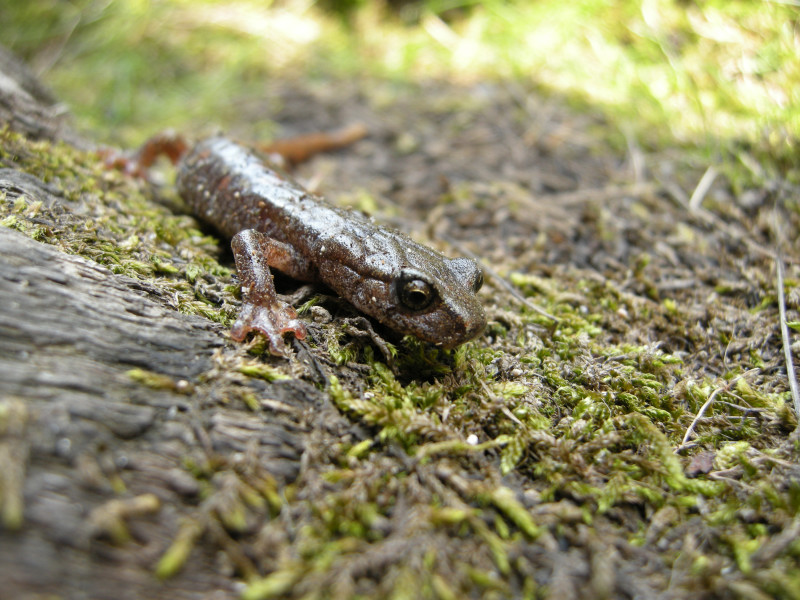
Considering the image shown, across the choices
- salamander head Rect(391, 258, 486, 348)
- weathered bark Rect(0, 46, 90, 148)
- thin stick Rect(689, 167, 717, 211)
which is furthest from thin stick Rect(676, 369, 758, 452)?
weathered bark Rect(0, 46, 90, 148)

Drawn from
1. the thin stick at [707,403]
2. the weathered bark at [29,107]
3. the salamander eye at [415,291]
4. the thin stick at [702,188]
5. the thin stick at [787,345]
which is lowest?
the thin stick at [707,403]

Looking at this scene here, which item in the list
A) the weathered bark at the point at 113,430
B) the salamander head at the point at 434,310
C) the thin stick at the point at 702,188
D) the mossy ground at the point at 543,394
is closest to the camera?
the weathered bark at the point at 113,430

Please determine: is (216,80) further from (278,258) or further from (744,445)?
(744,445)

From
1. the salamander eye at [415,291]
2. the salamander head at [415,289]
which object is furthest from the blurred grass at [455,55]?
the salamander eye at [415,291]

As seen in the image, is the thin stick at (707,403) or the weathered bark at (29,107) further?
the weathered bark at (29,107)

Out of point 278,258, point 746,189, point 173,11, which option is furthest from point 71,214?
point 173,11

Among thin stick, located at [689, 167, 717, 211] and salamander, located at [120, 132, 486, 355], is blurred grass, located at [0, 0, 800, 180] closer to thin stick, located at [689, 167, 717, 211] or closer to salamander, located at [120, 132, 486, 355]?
thin stick, located at [689, 167, 717, 211]

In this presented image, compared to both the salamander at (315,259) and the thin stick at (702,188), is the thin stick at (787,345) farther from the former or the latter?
the salamander at (315,259)

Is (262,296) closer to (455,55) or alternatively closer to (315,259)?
(315,259)
